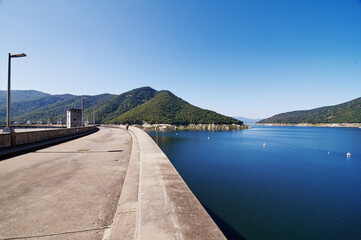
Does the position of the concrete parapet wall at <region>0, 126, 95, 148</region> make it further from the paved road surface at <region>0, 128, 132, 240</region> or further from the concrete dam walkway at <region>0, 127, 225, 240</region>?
the concrete dam walkway at <region>0, 127, 225, 240</region>

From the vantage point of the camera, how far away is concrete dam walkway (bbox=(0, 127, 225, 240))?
2900mm

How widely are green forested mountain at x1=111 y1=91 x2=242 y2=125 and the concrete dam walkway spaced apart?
128912mm

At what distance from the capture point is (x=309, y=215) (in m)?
10.3

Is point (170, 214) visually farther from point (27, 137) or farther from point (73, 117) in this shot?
point (73, 117)

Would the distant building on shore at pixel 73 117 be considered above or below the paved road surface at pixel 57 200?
above

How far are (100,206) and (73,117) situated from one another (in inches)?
1680

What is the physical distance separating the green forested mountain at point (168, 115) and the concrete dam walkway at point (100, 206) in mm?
128912

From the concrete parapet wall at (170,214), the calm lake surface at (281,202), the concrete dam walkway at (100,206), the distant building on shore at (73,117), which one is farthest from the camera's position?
the distant building on shore at (73,117)

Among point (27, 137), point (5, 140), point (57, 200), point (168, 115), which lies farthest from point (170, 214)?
point (168, 115)

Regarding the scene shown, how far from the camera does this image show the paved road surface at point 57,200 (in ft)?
10.9

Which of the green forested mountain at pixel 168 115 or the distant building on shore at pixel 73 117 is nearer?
the distant building on shore at pixel 73 117

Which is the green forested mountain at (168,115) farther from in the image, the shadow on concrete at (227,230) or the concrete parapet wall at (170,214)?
the concrete parapet wall at (170,214)

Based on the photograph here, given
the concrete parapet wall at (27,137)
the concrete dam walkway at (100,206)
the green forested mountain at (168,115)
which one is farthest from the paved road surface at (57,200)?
the green forested mountain at (168,115)

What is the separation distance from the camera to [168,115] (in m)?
151
